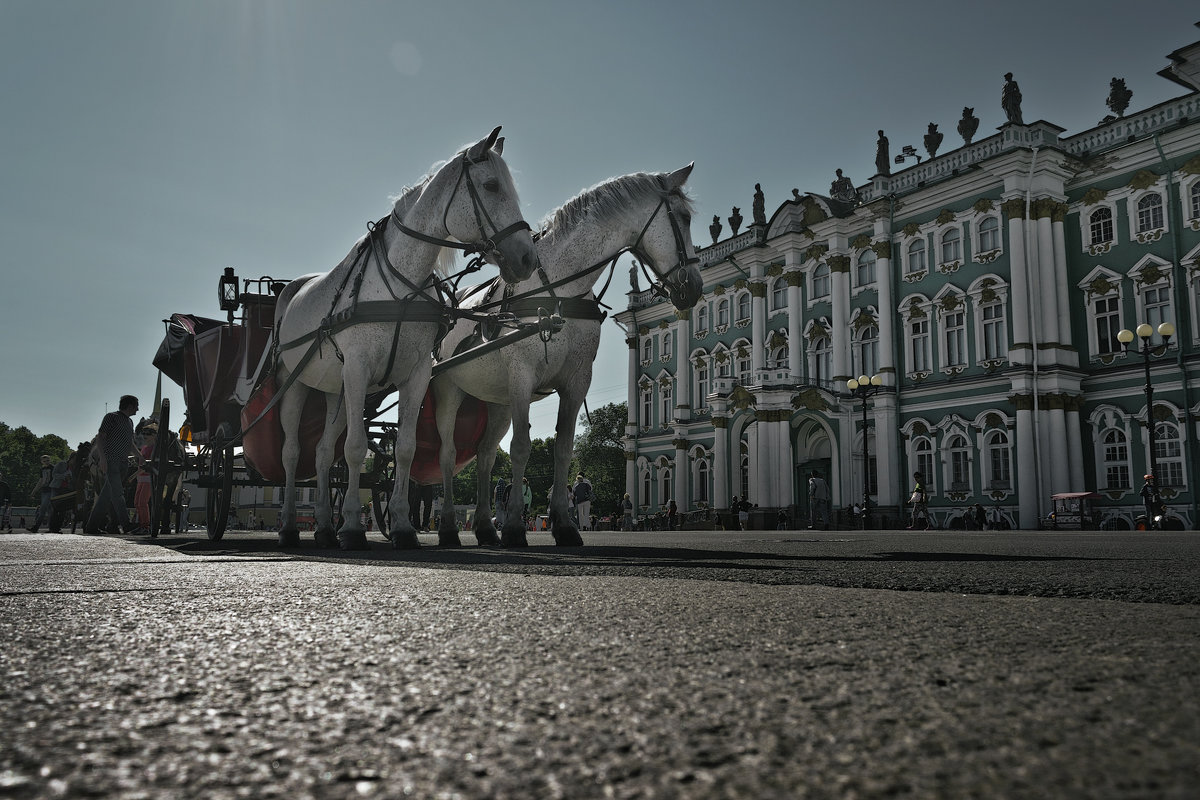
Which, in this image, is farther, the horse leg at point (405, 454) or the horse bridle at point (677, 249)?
the horse bridle at point (677, 249)

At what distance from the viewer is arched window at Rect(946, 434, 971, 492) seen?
3084 cm

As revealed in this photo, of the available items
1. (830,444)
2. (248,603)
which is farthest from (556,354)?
(830,444)

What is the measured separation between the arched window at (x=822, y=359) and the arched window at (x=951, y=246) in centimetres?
584

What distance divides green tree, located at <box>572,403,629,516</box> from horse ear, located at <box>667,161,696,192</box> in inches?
2161

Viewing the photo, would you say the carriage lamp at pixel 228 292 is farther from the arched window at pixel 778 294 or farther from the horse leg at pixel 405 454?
the arched window at pixel 778 294

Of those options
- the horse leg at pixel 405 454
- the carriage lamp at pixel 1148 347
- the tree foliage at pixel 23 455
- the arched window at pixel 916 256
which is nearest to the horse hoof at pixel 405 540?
the horse leg at pixel 405 454

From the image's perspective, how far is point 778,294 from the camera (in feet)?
129

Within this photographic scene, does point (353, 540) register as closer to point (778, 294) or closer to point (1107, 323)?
point (1107, 323)

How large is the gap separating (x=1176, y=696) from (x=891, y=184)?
36400 millimetres

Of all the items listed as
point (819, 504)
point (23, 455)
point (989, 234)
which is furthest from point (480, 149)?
point (23, 455)

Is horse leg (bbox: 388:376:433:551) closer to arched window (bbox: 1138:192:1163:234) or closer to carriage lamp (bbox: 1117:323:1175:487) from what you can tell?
carriage lamp (bbox: 1117:323:1175:487)

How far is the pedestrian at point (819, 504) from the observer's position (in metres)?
32.1

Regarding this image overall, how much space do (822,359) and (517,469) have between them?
32.1m

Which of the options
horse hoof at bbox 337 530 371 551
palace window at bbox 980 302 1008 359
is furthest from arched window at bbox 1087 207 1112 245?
horse hoof at bbox 337 530 371 551
